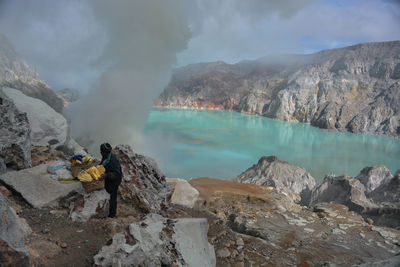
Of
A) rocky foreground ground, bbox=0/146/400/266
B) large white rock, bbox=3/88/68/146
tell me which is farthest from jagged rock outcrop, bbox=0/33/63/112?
rocky foreground ground, bbox=0/146/400/266

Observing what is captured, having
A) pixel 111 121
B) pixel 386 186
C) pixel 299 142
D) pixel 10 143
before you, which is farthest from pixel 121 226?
pixel 299 142

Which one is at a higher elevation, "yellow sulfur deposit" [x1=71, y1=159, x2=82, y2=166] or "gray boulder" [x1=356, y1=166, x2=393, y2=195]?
"yellow sulfur deposit" [x1=71, y1=159, x2=82, y2=166]

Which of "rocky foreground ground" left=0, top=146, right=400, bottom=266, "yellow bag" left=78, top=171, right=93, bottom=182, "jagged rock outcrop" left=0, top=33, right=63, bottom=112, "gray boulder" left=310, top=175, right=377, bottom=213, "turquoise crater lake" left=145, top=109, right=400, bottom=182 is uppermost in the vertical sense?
"jagged rock outcrop" left=0, top=33, right=63, bottom=112

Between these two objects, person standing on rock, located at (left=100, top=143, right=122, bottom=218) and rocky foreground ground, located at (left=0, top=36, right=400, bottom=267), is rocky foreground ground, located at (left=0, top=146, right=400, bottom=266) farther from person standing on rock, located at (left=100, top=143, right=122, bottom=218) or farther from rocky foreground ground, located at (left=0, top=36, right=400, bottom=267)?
person standing on rock, located at (left=100, top=143, right=122, bottom=218)

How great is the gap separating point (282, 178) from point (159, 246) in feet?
41.8

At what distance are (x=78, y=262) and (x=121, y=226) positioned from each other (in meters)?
0.81

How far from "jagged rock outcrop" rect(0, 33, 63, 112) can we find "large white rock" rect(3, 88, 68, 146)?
30.5 metres

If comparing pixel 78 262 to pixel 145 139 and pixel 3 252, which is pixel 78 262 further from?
pixel 145 139

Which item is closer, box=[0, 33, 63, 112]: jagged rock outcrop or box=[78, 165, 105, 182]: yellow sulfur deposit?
box=[78, 165, 105, 182]: yellow sulfur deposit

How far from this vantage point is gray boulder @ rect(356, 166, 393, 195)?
40.1 ft

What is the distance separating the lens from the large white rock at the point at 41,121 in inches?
293

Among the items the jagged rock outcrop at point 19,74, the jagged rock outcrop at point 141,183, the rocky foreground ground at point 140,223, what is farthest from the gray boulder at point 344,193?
the jagged rock outcrop at point 19,74

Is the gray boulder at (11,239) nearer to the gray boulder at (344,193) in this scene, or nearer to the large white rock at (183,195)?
the large white rock at (183,195)

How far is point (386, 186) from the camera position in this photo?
11039mm
